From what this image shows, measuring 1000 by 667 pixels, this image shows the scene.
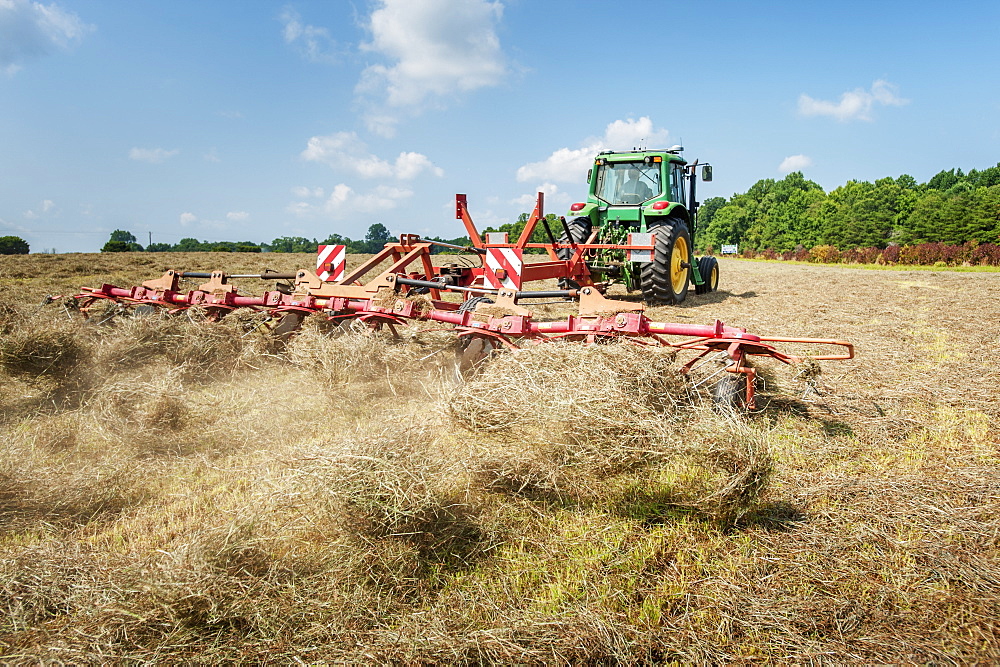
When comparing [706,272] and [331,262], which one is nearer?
[331,262]

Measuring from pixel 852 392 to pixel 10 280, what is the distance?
1297cm

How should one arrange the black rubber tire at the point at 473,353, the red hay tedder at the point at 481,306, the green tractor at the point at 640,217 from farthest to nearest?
the green tractor at the point at 640,217, the black rubber tire at the point at 473,353, the red hay tedder at the point at 481,306

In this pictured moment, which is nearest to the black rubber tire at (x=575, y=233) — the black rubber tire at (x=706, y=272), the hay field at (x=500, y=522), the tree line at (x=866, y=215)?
the black rubber tire at (x=706, y=272)

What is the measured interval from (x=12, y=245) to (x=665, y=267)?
67.3 ft

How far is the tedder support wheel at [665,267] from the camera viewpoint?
7930 millimetres

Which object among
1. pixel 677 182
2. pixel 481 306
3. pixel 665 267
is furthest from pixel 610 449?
pixel 677 182

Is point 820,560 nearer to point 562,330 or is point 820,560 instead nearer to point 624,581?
point 624,581

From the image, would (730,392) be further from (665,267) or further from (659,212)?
(659,212)

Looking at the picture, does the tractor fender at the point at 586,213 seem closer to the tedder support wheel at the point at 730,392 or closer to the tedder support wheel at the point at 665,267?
the tedder support wheel at the point at 665,267

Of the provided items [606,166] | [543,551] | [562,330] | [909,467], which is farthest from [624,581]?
[606,166]

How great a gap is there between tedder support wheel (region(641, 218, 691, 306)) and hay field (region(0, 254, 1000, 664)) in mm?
4445

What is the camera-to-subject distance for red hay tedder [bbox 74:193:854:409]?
11.4ft

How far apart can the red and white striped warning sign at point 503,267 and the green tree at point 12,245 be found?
60.3 ft

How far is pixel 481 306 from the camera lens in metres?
4.36
